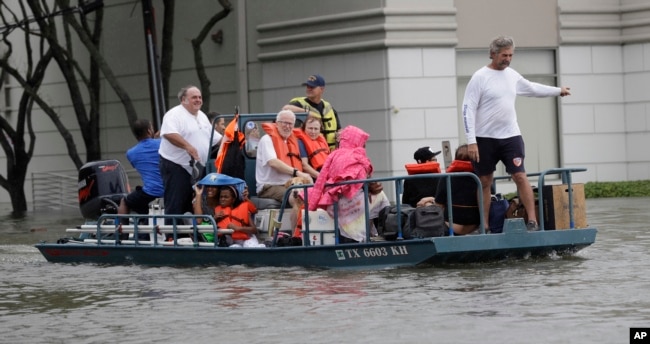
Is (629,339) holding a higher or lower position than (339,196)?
lower

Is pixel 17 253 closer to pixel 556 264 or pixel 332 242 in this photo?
pixel 332 242

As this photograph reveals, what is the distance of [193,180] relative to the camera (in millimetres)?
16469

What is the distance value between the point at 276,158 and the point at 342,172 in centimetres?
153

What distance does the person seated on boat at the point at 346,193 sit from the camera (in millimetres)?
14289

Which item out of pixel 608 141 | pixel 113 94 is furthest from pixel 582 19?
pixel 113 94

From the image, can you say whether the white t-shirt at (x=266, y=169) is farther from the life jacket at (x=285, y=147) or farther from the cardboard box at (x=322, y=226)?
the cardboard box at (x=322, y=226)

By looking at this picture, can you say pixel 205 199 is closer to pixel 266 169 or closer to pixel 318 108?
pixel 266 169

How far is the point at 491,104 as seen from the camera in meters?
14.4

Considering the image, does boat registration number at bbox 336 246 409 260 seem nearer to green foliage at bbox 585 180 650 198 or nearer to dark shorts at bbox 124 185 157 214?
dark shorts at bbox 124 185 157 214

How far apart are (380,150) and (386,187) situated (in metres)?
0.81

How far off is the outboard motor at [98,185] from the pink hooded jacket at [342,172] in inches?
216

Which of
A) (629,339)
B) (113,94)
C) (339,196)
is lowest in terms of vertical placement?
(629,339)

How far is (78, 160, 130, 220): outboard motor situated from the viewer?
19531 mm

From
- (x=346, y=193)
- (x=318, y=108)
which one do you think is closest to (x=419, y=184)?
(x=346, y=193)
